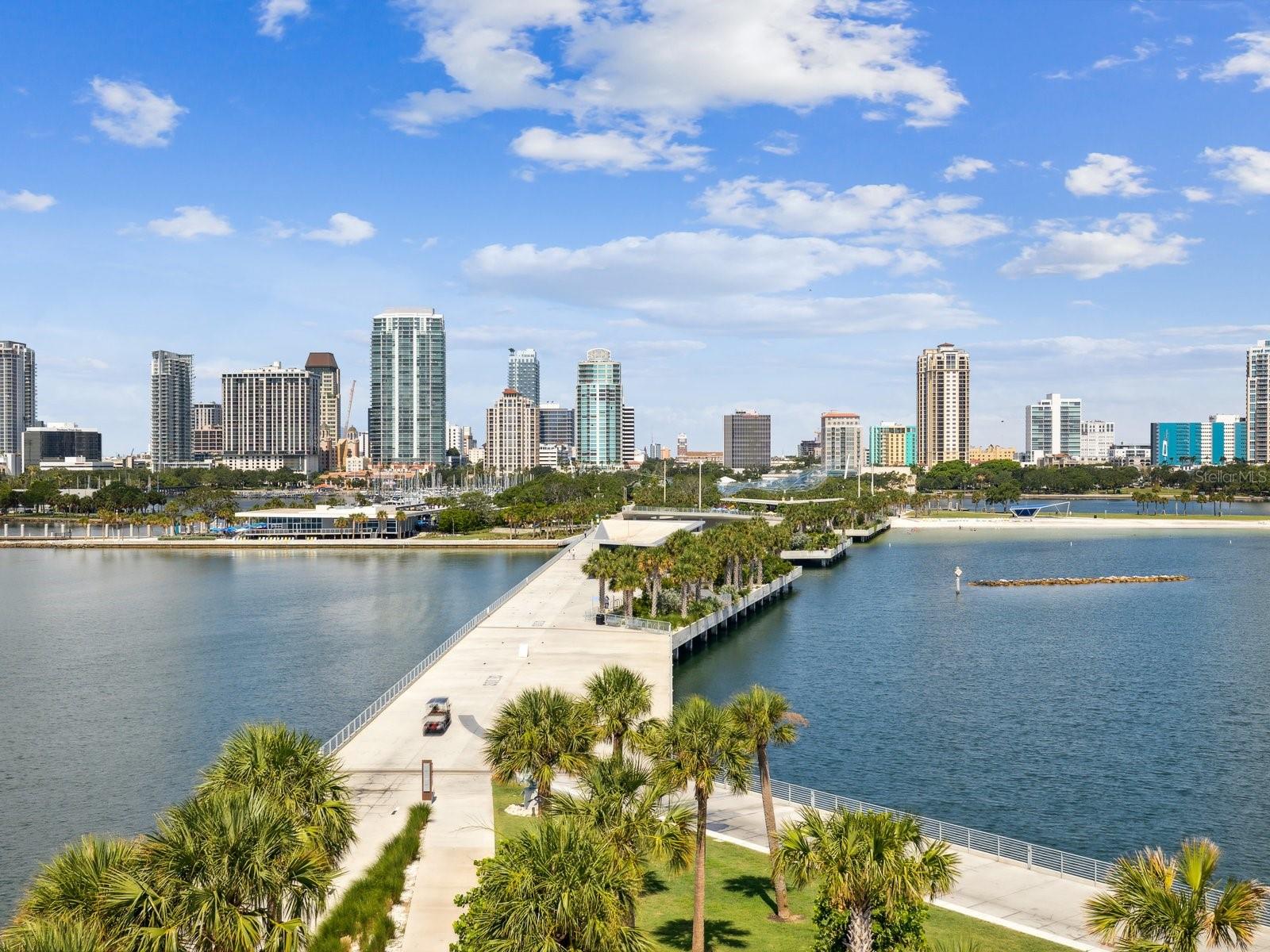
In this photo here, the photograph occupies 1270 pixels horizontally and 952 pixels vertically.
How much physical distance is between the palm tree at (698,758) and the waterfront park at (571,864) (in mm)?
63

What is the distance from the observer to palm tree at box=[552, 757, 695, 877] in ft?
82.0

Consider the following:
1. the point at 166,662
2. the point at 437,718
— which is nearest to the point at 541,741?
the point at 437,718

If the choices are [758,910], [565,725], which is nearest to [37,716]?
[565,725]

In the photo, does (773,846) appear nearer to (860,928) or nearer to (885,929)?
(885,929)

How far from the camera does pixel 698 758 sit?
92.2 feet

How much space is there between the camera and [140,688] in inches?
2660

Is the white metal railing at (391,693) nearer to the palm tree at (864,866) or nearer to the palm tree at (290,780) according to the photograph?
the palm tree at (290,780)

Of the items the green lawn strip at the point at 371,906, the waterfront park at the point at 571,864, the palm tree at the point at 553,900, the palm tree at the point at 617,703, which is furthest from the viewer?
the palm tree at the point at 617,703

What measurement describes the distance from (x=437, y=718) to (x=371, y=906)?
2143cm

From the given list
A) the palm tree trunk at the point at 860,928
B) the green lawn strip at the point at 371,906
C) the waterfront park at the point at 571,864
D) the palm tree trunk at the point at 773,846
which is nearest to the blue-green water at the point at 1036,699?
the waterfront park at the point at 571,864

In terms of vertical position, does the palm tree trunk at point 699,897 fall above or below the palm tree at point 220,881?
below

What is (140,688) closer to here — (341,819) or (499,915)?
(341,819)

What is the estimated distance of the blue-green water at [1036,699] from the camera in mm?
43625

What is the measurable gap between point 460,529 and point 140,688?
123m
